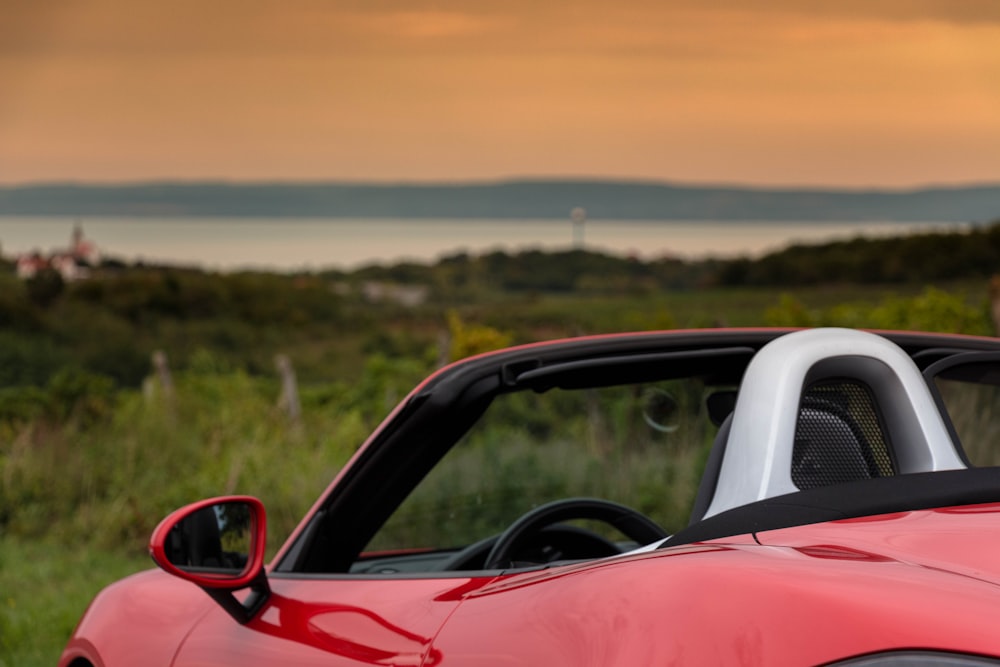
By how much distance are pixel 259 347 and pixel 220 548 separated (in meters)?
51.2

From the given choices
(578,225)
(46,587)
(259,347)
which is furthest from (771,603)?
(578,225)

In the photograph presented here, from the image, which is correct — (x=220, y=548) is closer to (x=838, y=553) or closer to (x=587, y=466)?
(x=838, y=553)

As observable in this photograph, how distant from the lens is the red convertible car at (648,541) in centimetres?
137

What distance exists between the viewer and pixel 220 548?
9.38 ft

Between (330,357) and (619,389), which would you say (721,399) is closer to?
(619,389)

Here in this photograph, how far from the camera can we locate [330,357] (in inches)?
1833

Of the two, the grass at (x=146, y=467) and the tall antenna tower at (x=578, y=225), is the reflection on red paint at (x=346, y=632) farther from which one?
the tall antenna tower at (x=578, y=225)

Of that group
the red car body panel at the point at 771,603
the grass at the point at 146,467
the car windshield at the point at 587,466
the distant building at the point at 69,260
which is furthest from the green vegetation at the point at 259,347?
the red car body panel at the point at 771,603

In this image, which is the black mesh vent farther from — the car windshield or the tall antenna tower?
the tall antenna tower

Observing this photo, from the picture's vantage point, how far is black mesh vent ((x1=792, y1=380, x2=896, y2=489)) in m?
2.08

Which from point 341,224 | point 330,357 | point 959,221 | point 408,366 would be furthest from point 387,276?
point 408,366

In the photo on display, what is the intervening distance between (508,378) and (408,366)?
1528 cm

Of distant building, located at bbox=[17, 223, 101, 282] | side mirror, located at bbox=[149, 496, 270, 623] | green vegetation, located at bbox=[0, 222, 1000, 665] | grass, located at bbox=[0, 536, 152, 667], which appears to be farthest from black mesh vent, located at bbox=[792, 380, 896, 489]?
distant building, located at bbox=[17, 223, 101, 282]

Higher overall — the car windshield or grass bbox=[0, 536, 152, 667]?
A: the car windshield
